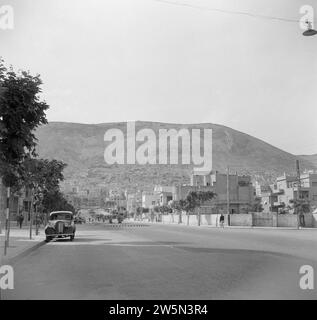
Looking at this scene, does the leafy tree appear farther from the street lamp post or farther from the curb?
the street lamp post

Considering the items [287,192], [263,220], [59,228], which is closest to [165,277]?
[59,228]

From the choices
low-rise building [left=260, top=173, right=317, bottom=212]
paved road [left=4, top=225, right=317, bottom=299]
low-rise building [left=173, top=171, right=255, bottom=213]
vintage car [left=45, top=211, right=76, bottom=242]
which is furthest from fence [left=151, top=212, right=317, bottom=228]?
paved road [left=4, top=225, right=317, bottom=299]

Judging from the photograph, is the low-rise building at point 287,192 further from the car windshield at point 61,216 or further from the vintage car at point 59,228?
the vintage car at point 59,228

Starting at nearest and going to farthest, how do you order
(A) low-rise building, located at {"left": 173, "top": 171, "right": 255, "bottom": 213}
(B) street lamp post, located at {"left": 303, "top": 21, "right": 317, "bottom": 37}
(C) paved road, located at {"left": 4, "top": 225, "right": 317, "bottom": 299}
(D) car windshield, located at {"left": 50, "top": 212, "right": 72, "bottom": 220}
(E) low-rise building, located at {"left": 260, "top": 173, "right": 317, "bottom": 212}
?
(C) paved road, located at {"left": 4, "top": 225, "right": 317, "bottom": 299}
(B) street lamp post, located at {"left": 303, "top": 21, "right": 317, "bottom": 37}
(D) car windshield, located at {"left": 50, "top": 212, "right": 72, "bottom": 220}
(E) low-rise building, located at {"left": 260, "top": 173, "right": 317, "bottom": 212}
(A) low-rise building, located at {"left": 173, "top": 171, "right": 255, "bottom": 213}

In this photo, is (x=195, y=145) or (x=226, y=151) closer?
(x=195, y=145)

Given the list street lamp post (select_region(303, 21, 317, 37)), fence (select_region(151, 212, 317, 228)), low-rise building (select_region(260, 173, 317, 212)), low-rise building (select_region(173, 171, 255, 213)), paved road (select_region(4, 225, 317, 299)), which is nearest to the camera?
paved road (select_region(4, 225, 317, 299))

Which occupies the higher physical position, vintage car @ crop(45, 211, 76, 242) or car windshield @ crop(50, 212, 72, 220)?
car windshield @ crop(50, 212, 72, 220)

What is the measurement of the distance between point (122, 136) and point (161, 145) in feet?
89.7

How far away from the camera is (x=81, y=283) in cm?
1152

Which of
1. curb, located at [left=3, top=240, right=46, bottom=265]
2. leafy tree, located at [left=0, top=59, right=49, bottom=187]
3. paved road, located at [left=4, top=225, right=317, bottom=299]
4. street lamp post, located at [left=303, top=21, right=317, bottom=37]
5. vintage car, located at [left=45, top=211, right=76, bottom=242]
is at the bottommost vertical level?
curb, located at [left=3, top=240, right=46, bottom=265]

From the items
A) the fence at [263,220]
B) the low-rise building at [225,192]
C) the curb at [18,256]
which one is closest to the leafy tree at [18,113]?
the curb at [18,256]
